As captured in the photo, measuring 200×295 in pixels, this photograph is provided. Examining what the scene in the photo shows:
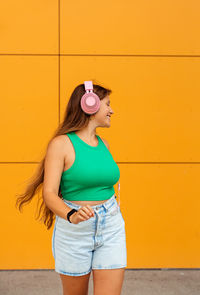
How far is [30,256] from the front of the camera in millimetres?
4406

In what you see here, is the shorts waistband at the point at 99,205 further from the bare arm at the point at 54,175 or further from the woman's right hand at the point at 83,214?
the woman's right hand at the point at 83,214

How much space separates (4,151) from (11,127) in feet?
0.83

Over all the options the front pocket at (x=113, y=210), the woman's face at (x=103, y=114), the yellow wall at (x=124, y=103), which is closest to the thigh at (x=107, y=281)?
the front pocket at (x=113, y=210)

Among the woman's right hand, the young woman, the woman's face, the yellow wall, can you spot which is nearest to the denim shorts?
the young woman

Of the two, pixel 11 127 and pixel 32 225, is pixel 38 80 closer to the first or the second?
pixel 11 127

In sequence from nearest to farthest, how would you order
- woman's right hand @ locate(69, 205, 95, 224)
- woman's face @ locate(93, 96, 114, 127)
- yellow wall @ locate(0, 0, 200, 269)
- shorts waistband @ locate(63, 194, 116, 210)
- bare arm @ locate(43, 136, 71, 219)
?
woman's right hand @ locate(69, 205, 95, 224) < bare arm @ locate(43, 136, 71, 219) < shorts waistband @ locate(63, 194, 116, 210) < woman's face @ locate(93, 96, 114, 127) < yellow wall @ locate(0, 0, 200, 269)

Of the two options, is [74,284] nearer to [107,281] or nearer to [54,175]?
[107,281]

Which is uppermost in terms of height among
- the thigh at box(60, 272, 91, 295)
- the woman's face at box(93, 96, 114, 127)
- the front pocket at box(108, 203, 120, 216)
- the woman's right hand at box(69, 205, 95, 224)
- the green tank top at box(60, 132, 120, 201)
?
the woman's face at box(93, 96, 114, 127)

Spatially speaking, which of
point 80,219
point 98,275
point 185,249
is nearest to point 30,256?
point 185,249

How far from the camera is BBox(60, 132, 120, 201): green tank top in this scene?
253 cm

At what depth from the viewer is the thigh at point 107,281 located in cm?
256

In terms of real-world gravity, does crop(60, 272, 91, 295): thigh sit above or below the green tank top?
below

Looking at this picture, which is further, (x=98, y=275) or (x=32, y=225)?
(x=32, y=225)

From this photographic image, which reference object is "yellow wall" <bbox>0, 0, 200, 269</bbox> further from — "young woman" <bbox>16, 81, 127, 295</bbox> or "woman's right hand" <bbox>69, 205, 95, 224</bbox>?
"woman's right hand" <bbox>69, 205, 95, 224</bbox>
